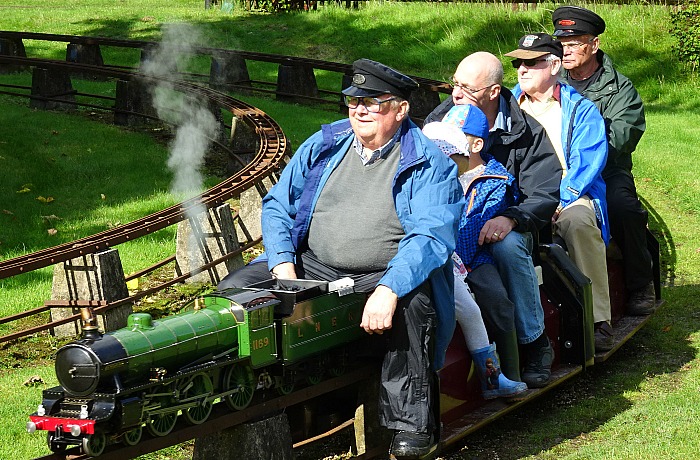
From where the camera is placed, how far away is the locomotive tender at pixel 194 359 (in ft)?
13.3

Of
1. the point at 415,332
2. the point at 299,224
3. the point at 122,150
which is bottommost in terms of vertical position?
Result: the point at 122,150

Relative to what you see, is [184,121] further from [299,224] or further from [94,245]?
[299,224]

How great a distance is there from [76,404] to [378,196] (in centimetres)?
174

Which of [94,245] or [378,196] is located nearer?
[378,196]

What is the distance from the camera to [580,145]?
22.4 feet

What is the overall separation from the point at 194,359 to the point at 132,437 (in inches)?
16.4

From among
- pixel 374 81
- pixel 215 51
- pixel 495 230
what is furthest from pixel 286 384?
pixel 215 51

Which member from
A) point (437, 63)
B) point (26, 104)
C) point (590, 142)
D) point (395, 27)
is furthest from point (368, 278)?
point (395, 27)

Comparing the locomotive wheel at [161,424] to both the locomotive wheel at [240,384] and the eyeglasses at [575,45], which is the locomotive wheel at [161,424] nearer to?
the locomotive wheel at [240,384]

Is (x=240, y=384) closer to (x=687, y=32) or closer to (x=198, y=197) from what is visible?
(x=198, y=197)

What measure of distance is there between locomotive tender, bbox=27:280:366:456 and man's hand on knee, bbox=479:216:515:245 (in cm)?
104

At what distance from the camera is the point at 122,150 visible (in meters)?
11.8

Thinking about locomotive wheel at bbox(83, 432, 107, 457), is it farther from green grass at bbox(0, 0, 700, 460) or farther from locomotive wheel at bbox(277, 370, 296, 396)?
green grass at bbox(0, 0, 700, 460)

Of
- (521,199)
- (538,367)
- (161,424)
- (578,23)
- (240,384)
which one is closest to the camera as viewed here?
(161,424)
